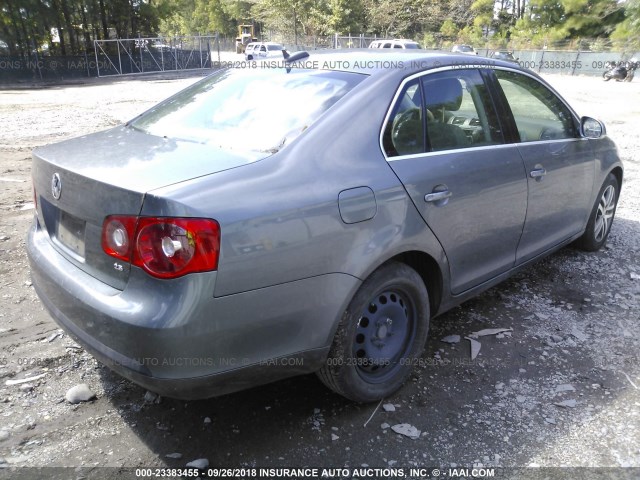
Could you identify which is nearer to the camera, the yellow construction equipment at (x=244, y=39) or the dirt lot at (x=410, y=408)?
the dirt lot at (x=410, y=408)

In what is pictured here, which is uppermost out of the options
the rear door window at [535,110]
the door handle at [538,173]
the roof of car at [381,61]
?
the roof of car at [381,61]

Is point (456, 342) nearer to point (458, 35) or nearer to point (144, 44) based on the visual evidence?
point (144, 44)

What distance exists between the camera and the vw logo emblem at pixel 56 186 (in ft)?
7.77

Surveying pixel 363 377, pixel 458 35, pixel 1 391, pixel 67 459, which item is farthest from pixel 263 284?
pixel 458 35

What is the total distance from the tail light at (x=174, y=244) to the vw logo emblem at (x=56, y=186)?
1.95 feet

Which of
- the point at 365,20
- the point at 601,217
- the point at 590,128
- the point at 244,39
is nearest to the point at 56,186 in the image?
the point at 590,128

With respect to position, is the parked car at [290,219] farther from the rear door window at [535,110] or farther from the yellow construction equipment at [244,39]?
the yellow construction equipment at [244,39]

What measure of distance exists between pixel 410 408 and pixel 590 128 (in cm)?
287

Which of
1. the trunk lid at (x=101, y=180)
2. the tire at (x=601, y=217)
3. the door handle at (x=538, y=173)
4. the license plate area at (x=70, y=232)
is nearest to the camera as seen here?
the trunk lid at (x=101, y=180)

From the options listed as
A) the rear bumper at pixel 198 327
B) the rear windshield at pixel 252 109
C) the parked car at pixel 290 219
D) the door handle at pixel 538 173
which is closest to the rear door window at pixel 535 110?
the parked car at pixel 290 219

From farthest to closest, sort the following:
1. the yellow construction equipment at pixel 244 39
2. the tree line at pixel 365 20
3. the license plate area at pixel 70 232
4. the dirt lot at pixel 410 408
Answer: the yellow construction equipment at pixel 244 39 → the tree line at pixel 365 20 → the dirt lot at pixel 410 408 → the license plate area at pixel 70 232

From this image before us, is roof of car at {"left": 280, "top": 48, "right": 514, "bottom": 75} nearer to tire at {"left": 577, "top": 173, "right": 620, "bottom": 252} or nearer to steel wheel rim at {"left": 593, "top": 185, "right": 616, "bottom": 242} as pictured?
tire at {"left": 577, "top": 173, "right": 620, "bottom": 252}

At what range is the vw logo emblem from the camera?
2.37 m

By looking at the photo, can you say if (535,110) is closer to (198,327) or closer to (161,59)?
(198,327)
